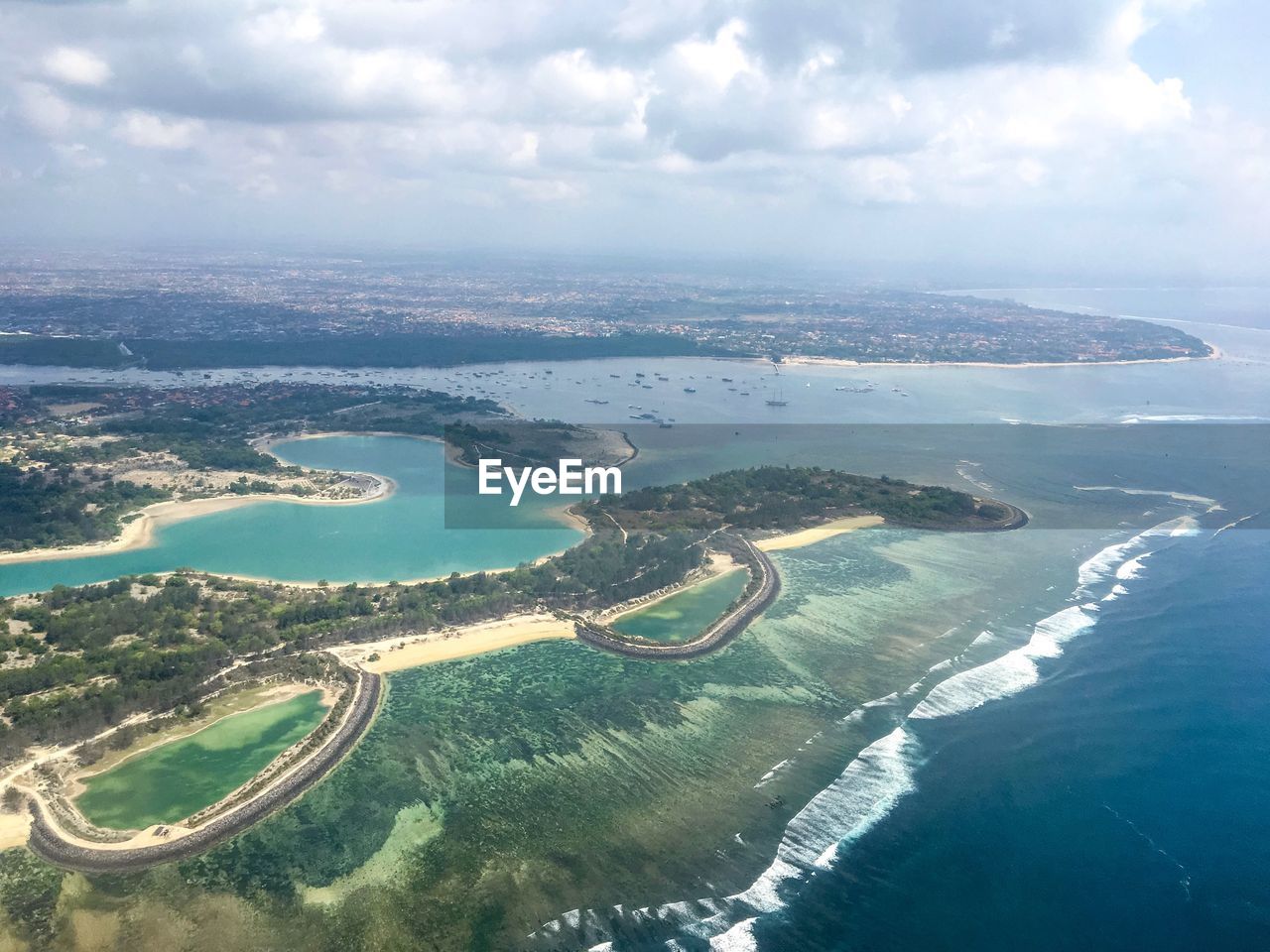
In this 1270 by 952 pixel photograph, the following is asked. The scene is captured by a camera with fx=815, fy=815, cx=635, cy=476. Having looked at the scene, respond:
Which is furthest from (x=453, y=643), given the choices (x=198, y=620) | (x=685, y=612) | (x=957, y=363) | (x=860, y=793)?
(x=957, y=363)

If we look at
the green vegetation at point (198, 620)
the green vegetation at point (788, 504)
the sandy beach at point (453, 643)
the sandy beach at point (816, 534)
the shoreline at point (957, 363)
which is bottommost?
the sandy beach at point (453, 643)

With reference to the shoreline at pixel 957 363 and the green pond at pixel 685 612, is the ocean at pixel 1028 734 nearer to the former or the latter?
the green pond at pixel 685 612

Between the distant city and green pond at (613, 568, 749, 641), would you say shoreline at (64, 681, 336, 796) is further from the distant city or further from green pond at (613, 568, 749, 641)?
the distant city

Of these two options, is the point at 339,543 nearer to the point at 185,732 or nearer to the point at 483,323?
the point at 185,732

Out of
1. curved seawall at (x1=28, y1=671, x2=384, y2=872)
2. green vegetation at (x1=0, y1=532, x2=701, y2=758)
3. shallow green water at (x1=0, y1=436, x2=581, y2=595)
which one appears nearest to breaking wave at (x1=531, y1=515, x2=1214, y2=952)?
curved seawall at (x1=28, y1=671, x2=384, y2=872)

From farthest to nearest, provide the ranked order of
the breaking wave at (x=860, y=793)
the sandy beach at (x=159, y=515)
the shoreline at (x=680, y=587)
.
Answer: the sandy beach at (x=159, y=515)
the shoreline at (x=680, y=587)
the breaking wave at (x=860, y=793)

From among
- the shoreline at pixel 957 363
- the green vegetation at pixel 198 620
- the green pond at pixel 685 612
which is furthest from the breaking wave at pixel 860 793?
the shoreline at pixel 957 363
